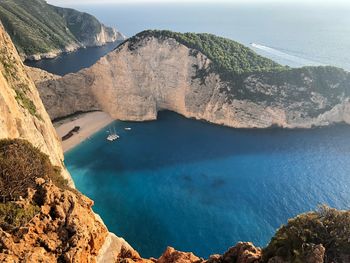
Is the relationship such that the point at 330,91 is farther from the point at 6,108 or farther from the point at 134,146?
the point at 6,108

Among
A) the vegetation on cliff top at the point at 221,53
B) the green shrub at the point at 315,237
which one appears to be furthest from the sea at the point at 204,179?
the green shrub at the point at 315,237

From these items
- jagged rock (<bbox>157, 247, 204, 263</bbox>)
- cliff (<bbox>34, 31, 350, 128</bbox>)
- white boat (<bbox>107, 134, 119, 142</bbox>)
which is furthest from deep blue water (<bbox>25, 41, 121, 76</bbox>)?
jagged rock (<bbox>157, 247, 204, 263</bbox>)

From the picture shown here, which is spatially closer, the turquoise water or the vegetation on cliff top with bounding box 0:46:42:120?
the turquoise water

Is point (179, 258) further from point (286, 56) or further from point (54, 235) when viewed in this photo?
point (286, 56)

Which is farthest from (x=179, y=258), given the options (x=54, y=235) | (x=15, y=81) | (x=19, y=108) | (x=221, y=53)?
(x=221, y=53)

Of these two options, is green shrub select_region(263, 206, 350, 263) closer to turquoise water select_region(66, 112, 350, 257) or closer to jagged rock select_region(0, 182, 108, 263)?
jagged rock select_region(0, 182, 108, 263)
